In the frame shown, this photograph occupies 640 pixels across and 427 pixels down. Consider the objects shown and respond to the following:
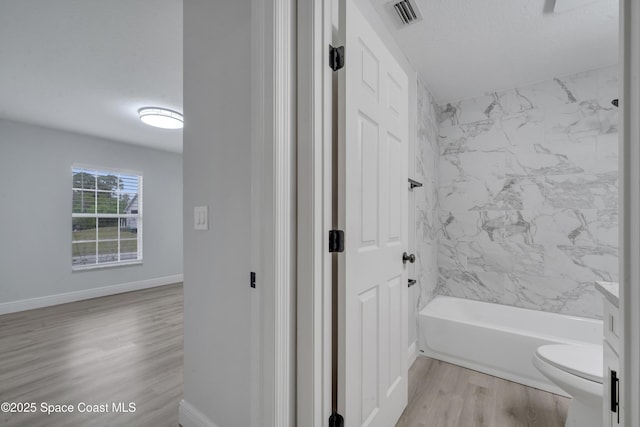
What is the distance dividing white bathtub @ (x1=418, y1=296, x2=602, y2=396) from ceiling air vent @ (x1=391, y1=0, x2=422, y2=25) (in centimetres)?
234

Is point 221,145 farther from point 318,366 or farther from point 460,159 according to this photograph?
point 460,159

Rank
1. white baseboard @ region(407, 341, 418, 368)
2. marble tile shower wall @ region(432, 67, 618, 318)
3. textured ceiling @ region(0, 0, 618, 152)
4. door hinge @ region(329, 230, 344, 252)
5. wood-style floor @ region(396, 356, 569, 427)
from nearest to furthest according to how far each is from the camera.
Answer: door hinge @ region(329, 230, 344, 252) < wood-style floor @ region(396, 356, 569, 427) < textured ceiling @ region(0, 0, 618, 152) < white baseboard @ region(407, 341, 418, 368) < marble tile shower wall @ region(432, 67, 618, 318)

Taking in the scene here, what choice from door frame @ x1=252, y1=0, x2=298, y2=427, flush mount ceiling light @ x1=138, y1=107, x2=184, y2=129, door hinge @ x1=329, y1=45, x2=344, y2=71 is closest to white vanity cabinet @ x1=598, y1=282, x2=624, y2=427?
door frame @ x1=252, y1=0, x2=298, y2=427

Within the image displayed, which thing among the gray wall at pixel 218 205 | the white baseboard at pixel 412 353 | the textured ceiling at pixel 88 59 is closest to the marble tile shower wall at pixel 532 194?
the white baseboard at pixel 412 353

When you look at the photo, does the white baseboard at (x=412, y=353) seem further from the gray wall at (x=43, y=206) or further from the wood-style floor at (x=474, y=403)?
the gray wall at (x=43, y=206)

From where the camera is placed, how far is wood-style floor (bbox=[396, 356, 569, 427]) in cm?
169

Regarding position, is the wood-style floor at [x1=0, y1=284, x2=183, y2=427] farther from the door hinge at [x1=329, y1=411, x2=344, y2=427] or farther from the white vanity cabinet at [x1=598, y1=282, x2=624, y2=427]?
the white vanity cabinet at [x1=598, y1=282, x2=624, y2=427]

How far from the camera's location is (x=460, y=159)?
3.11m

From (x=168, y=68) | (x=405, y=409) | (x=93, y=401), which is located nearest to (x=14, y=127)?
(x=168, y=68)

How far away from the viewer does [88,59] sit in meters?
2.34

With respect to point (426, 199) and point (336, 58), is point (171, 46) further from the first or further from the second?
point (426, 199)

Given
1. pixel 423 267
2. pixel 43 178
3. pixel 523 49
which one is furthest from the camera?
pixel 43 178

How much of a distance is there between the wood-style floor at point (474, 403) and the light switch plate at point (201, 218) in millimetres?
1609

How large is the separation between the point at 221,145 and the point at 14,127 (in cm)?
435
